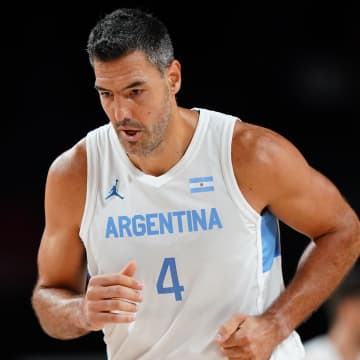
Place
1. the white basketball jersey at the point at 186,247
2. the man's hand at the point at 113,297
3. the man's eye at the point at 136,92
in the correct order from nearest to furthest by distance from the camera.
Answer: the man's hand at the point at 113,297, the man's eye at the point at 136,92, the white basketball jersey at the point at 186,247

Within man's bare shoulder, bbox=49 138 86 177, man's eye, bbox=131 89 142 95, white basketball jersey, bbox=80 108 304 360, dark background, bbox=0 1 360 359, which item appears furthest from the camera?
dark background, bbox=0 1 360 359

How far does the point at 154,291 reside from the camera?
3.79 m

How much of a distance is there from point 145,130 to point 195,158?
301mm

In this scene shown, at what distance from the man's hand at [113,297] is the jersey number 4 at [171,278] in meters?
0.35

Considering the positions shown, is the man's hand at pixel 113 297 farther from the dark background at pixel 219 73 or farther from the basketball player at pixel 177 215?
the dark background at pixel 219 73

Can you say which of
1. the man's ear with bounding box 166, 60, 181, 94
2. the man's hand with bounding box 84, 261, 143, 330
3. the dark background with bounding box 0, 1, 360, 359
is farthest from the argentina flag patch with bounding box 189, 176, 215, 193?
the dark background with bounding box 0, 1, 360, 359

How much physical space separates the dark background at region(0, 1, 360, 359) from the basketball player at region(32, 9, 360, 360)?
3.27 metres

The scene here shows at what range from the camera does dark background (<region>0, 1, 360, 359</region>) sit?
7199 mm

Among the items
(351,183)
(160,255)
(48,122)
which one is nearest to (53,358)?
(48,122)

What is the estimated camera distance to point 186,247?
3.78m

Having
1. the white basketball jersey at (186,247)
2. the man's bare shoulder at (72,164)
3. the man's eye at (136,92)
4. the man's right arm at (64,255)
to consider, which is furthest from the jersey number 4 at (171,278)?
the man's eye at (136,92)

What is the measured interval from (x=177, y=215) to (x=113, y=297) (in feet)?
1.84

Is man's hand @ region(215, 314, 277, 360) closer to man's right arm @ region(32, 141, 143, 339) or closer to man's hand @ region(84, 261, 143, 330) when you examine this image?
man's hand @ region(84, 261, 143, 330)

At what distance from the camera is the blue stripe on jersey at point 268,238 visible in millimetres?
3846
